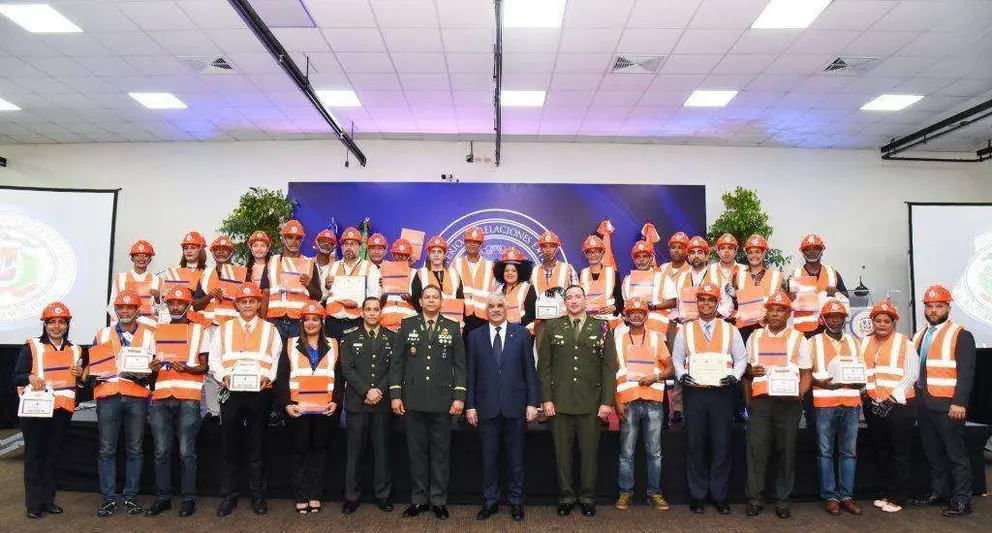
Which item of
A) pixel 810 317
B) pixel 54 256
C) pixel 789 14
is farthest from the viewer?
pixel 54 256

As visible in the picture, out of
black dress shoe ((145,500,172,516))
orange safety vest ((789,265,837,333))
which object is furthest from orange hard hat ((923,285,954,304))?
black dress shoe ((145,500,172,516))

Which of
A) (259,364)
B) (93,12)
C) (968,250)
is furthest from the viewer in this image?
(968,250)

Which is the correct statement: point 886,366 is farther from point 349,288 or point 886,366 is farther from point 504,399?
point 349,288

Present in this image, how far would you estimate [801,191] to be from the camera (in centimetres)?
1102

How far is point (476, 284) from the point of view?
622 cm

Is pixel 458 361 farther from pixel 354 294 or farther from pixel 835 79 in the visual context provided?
pixel 835 79

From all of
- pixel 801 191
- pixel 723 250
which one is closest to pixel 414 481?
pixel 723 250

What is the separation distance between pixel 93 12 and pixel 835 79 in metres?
8.90

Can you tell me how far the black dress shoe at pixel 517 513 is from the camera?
4.76 metres

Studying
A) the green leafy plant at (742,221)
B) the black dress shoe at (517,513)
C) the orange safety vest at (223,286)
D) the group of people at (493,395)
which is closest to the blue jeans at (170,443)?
the group of people at (493,395)

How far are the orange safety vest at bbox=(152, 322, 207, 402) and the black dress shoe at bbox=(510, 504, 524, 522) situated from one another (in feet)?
8.72

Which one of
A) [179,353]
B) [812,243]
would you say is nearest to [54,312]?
[179,353]

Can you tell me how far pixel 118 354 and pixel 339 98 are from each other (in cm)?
526

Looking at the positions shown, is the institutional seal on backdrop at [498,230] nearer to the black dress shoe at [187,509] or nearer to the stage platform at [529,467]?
the stage platform at [529,467]
